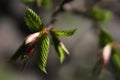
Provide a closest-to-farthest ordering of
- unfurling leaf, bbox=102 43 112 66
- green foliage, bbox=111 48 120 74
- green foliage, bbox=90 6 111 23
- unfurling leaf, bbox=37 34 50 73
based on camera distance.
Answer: unfurling leaf, bbox=37 34 50 73, unfurling leaf, bbox=102 43 112 66, green foliage, bbox=111 48 120 74, green foliage, bbox=90 6 111 23

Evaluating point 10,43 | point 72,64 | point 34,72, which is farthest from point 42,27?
point 10,43

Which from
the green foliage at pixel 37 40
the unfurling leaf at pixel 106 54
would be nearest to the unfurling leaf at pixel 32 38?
the green foliage at pixel 37 40

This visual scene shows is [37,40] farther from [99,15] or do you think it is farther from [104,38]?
[99,15]

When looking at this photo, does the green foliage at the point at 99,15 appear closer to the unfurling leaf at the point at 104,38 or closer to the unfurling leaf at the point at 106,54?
the unfurling leaf at the point at 104,38

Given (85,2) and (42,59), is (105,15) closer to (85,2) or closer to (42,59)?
(85,2)

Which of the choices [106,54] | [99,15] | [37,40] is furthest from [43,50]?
[99,15]

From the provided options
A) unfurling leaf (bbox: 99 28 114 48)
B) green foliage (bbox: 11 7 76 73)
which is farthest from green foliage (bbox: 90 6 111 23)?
green foliage (bbox: 11 7 76 73)

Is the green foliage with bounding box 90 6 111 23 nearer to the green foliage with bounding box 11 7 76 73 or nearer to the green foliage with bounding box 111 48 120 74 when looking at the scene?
the green foliage with bounding box 111 48 120 74
